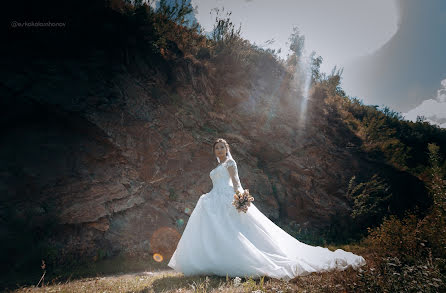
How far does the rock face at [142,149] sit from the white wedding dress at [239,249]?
2.76m

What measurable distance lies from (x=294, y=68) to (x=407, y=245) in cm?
1065

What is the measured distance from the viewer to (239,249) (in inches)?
154

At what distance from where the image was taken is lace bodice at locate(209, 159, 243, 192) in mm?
5062

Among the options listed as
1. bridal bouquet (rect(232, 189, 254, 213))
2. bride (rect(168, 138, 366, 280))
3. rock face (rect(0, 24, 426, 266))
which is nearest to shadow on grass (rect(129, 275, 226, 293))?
bride (rect(168, 138, 366, 280))

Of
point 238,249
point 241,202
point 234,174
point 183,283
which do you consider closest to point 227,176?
point 234,174

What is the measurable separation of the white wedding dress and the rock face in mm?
2764

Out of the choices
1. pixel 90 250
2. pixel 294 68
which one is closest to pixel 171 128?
pixel 90 250

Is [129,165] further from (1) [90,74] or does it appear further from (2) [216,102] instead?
(2) [216,102]

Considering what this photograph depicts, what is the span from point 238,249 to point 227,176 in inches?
70.8

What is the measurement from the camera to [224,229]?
4297 millimetres

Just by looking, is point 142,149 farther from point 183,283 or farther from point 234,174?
point 183,283

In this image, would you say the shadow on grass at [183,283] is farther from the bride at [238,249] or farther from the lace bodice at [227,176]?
the lace bodice at [227,176]

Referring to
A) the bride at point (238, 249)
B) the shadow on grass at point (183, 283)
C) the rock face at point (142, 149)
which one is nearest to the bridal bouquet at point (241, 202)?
the bride at point (238, 249)

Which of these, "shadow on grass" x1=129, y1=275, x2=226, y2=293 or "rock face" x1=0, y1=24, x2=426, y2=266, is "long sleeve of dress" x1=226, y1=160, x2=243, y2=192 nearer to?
"shadow on grass" x1=129, y1=275, x2=226, y2=293
